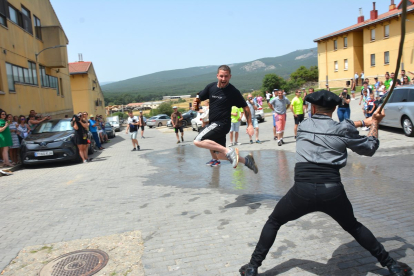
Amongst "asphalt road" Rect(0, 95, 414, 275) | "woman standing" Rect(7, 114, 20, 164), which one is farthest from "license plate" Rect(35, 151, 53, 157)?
"asphalt road" Rect(0, 95, 414, 275)

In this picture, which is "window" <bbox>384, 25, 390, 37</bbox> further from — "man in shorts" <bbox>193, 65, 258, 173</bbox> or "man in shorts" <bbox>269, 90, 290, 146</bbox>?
"man in shorts" <bbox>193, 65, 258, 173</bbox>

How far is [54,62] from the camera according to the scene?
24578mm

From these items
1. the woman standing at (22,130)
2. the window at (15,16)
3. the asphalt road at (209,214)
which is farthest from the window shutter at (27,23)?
the asphalt road at (209,214)

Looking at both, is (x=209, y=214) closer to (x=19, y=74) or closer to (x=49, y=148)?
(x=49, y=148)

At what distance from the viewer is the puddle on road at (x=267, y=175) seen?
668cm

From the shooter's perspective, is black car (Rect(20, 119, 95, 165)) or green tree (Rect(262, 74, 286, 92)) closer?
black car (Rect(20, 119, 95, 165))

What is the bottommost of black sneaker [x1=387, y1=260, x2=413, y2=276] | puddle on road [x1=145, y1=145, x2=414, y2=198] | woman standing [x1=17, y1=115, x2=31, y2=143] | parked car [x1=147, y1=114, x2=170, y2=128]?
parked car [x1=147, y1=114, x2=170, y2=128]

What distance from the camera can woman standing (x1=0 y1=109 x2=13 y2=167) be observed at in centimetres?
1125

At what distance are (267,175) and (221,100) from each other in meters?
2.82

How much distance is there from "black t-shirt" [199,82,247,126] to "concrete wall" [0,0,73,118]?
13387mm

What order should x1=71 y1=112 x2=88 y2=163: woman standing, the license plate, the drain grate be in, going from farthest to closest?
x1=71 y1=112 x2=88 y2=163: woman standing → the license plate → the drain grate

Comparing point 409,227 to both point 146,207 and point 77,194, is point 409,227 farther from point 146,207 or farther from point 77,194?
point 77,194

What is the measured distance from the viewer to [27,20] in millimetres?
21516

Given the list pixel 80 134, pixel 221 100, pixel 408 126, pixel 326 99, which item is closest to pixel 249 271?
pixel 326 99
